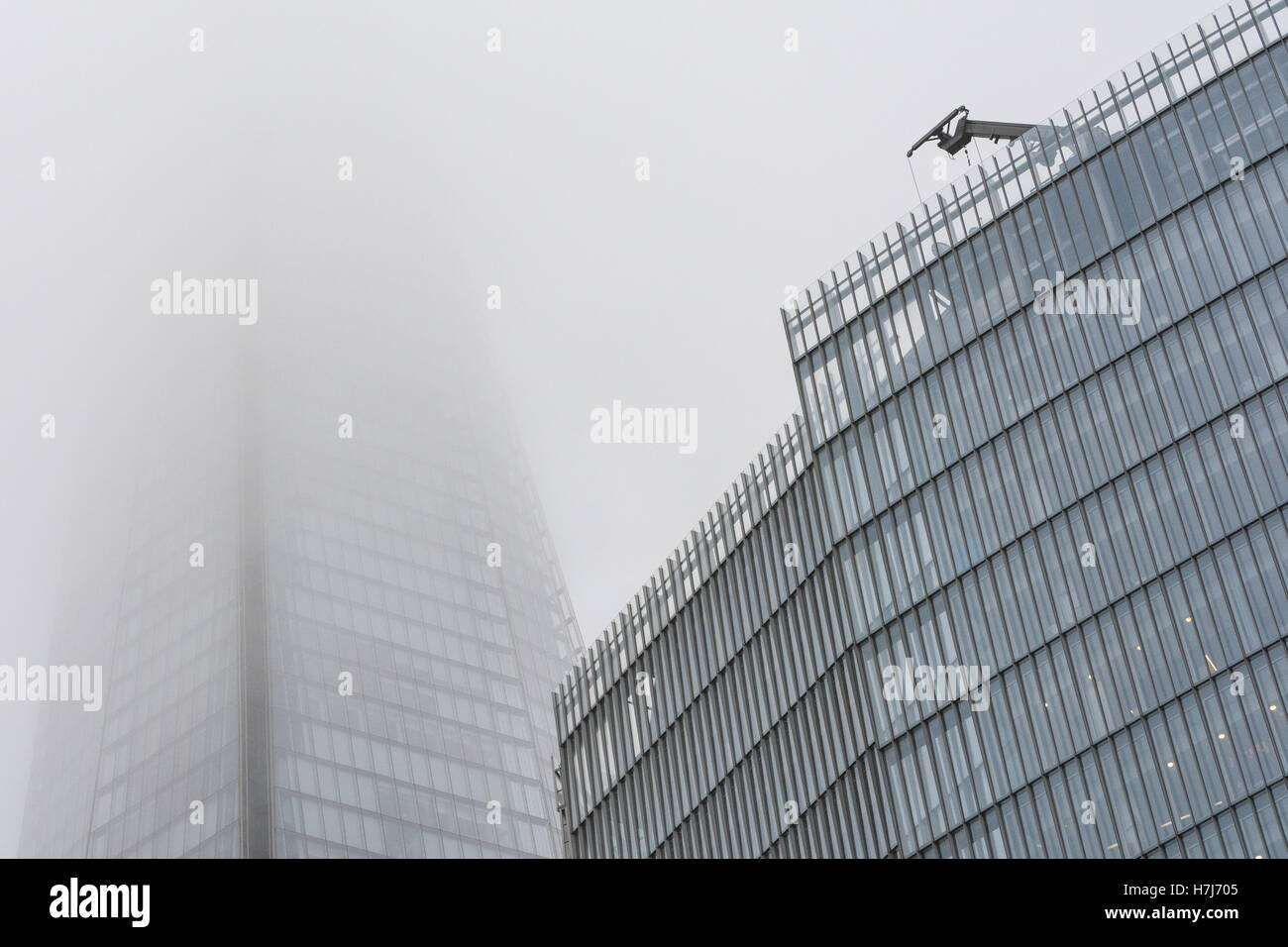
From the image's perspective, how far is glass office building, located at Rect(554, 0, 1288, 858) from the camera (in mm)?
49719

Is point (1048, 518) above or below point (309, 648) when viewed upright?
below

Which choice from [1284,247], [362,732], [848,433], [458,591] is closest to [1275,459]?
[1284,247]

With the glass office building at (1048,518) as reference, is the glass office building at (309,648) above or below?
above

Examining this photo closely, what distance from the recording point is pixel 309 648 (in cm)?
14200

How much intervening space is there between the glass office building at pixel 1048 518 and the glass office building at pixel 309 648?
2703 inches

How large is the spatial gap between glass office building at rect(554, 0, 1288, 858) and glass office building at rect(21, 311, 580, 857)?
225 ft

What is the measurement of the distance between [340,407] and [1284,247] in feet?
512

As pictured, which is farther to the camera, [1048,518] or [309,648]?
[309,648]

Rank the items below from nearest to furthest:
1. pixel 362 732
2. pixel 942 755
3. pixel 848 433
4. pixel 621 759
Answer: pixel 942 755
pixel 848 433
pixel 621 759
pixel 362 732

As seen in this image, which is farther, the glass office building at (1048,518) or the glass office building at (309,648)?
the glass office building at (309,648)

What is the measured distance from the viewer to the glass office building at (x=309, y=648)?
421 ft

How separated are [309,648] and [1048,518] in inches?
3851

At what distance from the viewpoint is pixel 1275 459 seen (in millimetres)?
50000
